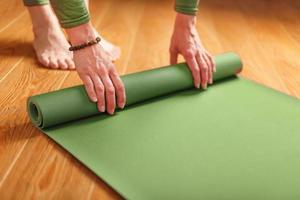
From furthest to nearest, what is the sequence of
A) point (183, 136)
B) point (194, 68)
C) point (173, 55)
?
point (173, 55)
point (194, 68)
point (183, 136)

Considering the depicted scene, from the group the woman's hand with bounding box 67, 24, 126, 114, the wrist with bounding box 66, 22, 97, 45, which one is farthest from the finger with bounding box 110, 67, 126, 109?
the wrist with bounding box 66, 22, 97, 45

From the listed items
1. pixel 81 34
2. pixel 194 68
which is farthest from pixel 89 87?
→ pixel 194 68

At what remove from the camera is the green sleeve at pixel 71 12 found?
47.7 inches

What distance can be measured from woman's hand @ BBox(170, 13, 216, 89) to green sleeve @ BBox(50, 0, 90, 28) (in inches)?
16.4

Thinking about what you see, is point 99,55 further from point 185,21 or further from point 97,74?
point 185,21

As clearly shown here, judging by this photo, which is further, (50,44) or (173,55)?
(50,44)

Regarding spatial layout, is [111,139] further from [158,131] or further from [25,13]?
[25,13]

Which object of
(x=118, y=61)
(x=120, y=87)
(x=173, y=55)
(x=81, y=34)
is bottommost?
(x=118, y=61)

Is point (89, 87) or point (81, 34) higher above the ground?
point (81, 34)

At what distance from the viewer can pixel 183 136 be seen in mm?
1146

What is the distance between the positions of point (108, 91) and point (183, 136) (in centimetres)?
26

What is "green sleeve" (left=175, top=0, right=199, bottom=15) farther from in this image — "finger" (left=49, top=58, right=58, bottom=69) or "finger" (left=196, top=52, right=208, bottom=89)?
"finger" (left=49, top=58, right=58, bottom=69)

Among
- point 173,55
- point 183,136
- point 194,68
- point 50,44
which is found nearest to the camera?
point 183,136

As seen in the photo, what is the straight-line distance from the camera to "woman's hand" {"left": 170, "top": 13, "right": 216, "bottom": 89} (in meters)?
1.46
